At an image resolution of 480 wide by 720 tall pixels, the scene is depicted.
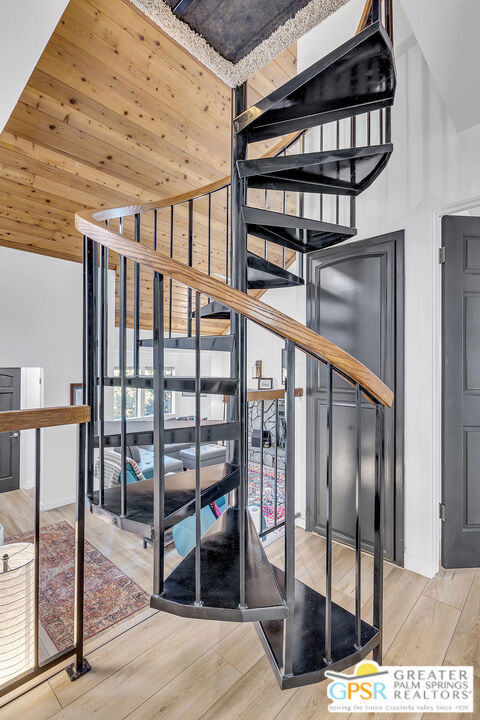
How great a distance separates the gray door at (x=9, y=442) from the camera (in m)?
3.71

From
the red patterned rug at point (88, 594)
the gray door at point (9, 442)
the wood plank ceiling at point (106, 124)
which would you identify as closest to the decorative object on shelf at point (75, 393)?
the gray door at point (9, 442)

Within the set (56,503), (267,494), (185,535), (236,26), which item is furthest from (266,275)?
→ (56,503)

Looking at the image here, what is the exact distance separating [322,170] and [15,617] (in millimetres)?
2322

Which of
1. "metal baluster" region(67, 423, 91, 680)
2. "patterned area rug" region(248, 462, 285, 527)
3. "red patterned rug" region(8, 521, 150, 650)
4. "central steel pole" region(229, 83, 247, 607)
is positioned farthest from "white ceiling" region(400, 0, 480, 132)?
"patterned area rug" region(248, 462, 285, 527)

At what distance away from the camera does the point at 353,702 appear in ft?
4.45

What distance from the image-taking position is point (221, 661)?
1539mm

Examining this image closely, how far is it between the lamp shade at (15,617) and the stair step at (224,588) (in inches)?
26.7

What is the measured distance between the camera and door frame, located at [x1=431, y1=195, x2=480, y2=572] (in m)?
2.20

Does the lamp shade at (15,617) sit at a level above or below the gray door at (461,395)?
below

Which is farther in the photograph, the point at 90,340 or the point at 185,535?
the point at 185,535

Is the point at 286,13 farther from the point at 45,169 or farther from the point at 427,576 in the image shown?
the point at 427,576

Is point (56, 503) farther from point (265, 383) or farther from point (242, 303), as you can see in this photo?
point (265, 383)

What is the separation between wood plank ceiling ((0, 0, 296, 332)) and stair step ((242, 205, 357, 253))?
166 cm

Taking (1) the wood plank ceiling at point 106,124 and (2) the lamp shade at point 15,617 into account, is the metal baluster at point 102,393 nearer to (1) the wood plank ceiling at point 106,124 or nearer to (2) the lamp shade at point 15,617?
(2) the lamp shade at point 15,617
